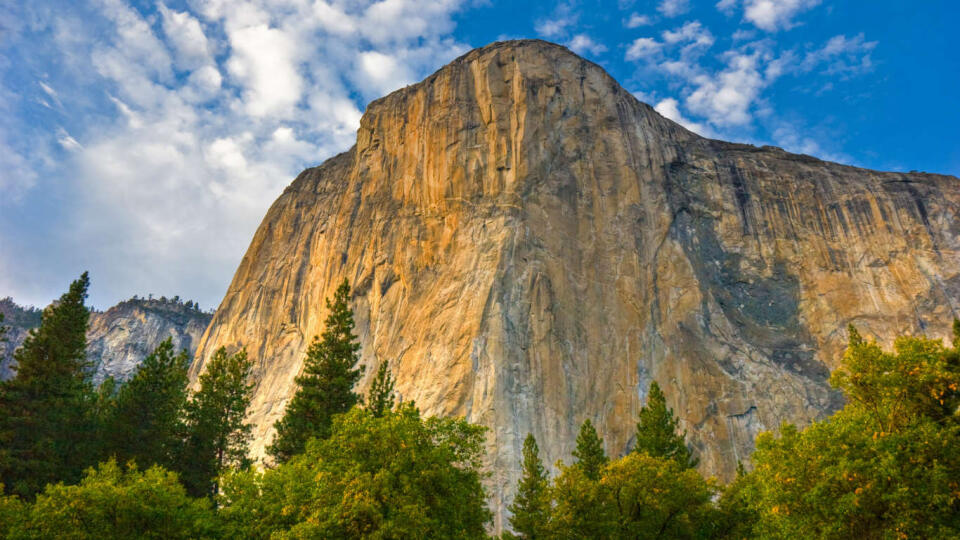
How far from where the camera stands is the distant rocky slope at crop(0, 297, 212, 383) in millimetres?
114562

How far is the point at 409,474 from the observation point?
18781mm

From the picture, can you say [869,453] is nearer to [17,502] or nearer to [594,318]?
[17,502]

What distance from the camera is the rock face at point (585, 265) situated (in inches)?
1940

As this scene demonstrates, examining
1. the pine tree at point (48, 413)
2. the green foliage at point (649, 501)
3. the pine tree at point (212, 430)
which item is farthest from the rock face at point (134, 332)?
the green foliage at point (649, 501)

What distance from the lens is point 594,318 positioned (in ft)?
176

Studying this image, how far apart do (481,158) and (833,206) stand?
38876 millimetres

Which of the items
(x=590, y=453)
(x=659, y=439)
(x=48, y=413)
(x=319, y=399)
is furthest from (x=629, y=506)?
(x=48, y=413)

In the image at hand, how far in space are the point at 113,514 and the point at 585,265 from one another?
140 ft

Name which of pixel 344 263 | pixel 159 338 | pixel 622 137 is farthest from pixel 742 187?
pixel 159 338

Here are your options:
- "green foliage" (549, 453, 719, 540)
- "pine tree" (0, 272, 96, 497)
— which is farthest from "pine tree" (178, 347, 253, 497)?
"green foliage" (549, 453, 719, 540)

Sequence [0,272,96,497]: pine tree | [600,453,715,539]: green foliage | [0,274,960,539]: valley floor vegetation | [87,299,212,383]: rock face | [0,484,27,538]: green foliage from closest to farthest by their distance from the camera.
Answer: [0,274,960,539]: valley floor vegetation
[0,484,27,538]: green foliage
[600,453,715,539]: green foliage
[0,272,96,497]: pine tree
[87,299,212,383]: rock face

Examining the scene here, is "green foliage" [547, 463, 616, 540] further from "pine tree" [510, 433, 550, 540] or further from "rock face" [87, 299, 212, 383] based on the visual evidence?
"rock face" [87, 299, 212, 383]

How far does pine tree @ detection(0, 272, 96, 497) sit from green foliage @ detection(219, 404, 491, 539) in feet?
34.0


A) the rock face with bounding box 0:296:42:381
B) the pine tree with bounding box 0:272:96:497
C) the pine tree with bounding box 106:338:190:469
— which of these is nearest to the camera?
the pine tree with bounding box 0:272:96:497
